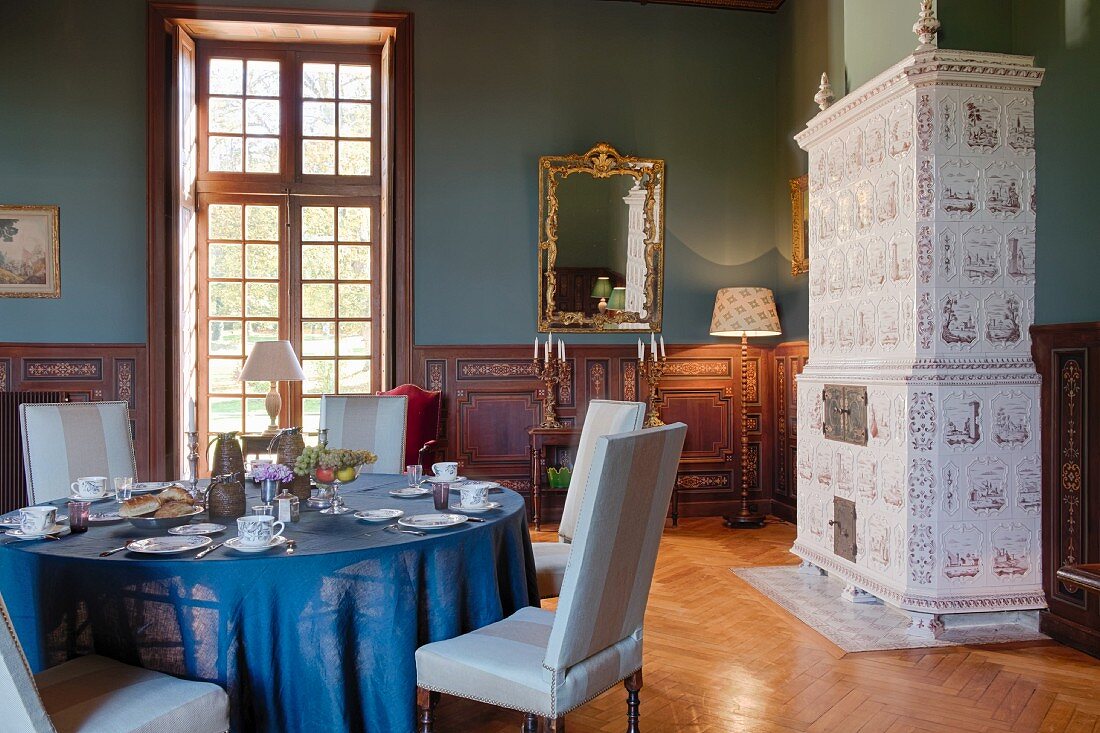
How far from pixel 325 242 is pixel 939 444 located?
4.36 metres

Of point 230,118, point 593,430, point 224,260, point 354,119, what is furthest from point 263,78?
point 593,430

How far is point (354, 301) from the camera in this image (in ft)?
20.0

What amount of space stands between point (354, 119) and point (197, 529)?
14.9ft

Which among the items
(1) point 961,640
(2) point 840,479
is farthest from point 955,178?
(1) point 961,640

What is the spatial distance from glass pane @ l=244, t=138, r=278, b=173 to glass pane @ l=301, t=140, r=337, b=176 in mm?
216

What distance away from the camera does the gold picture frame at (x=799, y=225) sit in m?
5.50

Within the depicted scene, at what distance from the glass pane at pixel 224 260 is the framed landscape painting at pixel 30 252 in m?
0.95

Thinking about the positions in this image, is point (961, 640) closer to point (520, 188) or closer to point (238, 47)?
point (520, 188)

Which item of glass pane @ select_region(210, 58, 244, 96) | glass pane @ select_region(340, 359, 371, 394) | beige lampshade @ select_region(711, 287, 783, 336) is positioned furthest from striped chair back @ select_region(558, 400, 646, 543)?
glass pane @ select_region(210, 58, 244, 96)

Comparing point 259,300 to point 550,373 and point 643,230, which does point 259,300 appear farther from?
point 643,230

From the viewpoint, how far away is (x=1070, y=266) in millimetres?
3273

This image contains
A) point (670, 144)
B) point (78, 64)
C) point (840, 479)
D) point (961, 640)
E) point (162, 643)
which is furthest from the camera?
point (670, 144)

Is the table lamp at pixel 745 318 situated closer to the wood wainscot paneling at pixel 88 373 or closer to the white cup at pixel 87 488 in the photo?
the wood wainscot paneling at pixel 88 373

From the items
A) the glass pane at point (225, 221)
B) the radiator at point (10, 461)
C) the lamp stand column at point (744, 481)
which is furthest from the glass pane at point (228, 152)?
the lamp stand column at point (744, 481)
